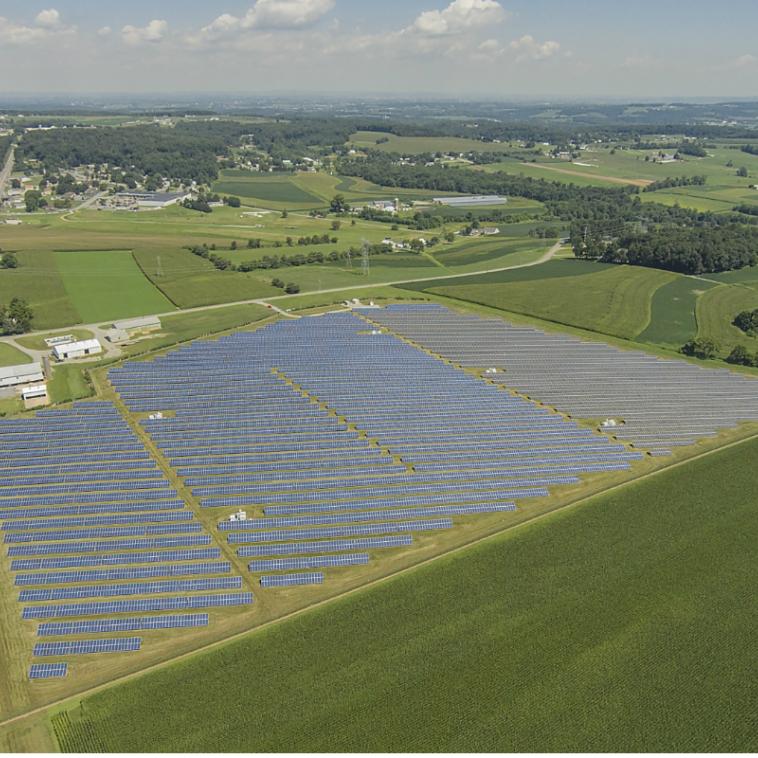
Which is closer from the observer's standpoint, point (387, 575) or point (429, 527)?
point (387, 575)

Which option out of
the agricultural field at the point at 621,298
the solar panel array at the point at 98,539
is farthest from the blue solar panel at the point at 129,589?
the agricultural field at the point at 621,298

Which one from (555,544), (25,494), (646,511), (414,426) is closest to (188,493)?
(25,494)

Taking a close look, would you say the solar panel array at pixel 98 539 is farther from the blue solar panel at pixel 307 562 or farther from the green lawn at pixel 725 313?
the green lawn at pixel 725 313

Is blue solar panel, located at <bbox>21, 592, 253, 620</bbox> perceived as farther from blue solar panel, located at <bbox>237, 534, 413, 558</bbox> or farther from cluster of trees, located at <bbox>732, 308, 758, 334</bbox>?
cluster of trees, located at <bbox>732, 308, 758, 334</bbox>

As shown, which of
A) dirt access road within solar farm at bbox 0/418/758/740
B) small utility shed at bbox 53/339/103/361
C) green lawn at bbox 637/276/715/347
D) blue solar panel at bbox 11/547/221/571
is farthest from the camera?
green lawn at bbox 637/276/715/347

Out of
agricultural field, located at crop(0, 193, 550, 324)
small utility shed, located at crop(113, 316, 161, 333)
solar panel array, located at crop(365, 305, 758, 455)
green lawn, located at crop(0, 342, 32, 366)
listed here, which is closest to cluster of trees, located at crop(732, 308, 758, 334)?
solar panel array, located at crop(365, 305, 758, 455)

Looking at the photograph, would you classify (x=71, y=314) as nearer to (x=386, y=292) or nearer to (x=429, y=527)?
(x=386, y=292)

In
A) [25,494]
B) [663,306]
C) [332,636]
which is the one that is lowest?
[332,636]
